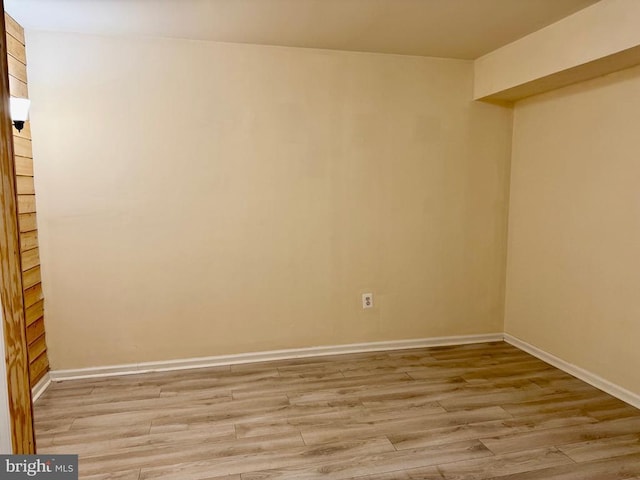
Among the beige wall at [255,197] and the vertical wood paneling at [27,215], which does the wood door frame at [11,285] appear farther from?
the beige wall at [255,197]

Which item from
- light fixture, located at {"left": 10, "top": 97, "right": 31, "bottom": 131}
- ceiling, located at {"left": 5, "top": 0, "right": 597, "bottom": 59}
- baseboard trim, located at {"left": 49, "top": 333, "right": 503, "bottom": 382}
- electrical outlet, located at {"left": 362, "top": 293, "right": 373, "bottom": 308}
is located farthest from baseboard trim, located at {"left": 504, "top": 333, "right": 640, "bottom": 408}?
light fixture, located at {"left": 10, "top": 97, "right": 31, "bottom": 131}

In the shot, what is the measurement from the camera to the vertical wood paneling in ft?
8.54

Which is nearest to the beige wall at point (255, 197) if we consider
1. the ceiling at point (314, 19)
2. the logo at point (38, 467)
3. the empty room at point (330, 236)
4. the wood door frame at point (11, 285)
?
the empty room at point (330, 236)

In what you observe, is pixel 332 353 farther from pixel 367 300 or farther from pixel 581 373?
pixel 581 373

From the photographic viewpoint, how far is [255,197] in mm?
3205

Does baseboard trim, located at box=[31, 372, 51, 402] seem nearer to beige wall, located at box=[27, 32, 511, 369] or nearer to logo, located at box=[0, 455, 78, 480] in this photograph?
beige wall, located at box=[27, 32, 511, 369]

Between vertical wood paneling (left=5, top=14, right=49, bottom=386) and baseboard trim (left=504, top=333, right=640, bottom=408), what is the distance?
3540mm

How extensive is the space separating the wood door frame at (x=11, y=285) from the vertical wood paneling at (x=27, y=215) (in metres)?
1.43

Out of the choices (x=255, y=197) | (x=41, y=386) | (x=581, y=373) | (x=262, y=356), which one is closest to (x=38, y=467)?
(x=41, y=386)

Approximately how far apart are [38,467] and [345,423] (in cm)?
147

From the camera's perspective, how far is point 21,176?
267 cm

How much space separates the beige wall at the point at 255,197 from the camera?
292 centimetres

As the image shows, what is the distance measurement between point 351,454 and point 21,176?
253 cm

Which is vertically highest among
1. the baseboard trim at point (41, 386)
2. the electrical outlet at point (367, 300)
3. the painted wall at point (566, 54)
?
the painted wall at point (566, 54)
